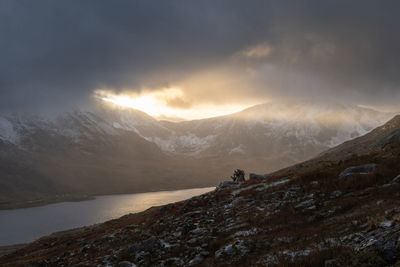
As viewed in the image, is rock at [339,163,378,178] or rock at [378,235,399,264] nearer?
rock at [378,235,399,264]

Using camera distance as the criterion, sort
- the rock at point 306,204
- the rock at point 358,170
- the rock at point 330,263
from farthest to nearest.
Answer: the rock at point 358,170
the rock at point 306,204
the rock at point 330,263

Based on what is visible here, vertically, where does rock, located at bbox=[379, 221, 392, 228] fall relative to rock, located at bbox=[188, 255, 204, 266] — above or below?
above

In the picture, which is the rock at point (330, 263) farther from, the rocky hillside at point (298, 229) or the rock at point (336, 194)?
the rock at point (336, 194)

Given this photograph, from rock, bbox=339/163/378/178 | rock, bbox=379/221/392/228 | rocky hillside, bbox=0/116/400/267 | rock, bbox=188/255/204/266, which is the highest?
rock, bbox=339/163/378/178

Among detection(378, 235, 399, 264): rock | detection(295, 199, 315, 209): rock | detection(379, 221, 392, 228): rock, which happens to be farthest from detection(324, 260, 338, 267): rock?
detection(295, 199, 315, 209): rock

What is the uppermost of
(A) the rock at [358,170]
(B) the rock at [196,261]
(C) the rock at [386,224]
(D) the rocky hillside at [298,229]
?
(A) the rock at [358,170]

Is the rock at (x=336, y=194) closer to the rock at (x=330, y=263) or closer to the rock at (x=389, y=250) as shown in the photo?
the rock at (x=389, y=250)

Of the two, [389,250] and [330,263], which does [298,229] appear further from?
[389,250]

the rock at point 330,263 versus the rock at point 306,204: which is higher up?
the rock at point 306,204

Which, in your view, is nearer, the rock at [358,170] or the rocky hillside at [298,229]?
the rocky hillside at [298,229]

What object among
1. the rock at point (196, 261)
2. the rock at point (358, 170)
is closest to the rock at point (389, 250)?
the rock at point (196, 261)

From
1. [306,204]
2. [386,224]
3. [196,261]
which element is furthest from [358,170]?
[196,261]

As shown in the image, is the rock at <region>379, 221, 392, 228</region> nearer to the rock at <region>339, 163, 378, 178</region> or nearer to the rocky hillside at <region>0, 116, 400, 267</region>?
the rocky hillside at <region>0, 116, 400, 267</region>

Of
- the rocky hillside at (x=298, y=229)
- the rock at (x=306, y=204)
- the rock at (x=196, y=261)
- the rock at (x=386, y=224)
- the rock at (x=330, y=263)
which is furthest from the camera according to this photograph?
the rock at (x=306, y=204)
